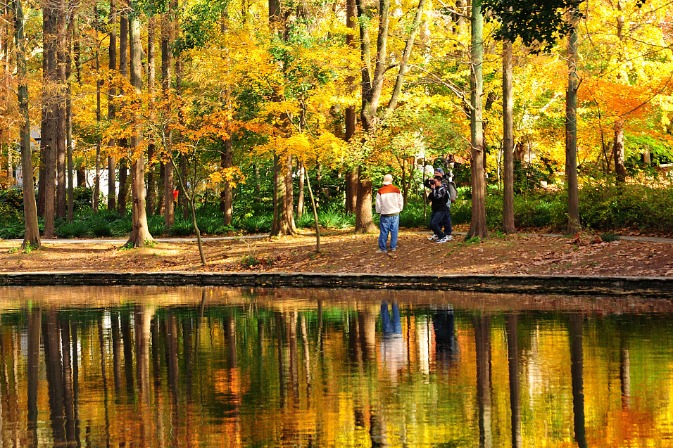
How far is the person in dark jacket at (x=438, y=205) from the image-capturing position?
28062mm

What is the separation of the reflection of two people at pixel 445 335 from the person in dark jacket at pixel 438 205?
32.2 ft

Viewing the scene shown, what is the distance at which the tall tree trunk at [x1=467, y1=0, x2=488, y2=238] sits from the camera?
28109mm

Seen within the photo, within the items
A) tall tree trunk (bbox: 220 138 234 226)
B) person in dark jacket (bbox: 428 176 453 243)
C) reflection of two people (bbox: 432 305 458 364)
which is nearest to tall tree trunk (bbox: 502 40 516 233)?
person in dark jacket (bbox: 428 176 453 243)

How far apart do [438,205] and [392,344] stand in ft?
48.8

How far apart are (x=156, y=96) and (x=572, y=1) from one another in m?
14.9

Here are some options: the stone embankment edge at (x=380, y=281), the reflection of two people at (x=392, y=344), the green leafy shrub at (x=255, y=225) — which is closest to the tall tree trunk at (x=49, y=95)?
the green leafy shrub at (x=255, y=225)

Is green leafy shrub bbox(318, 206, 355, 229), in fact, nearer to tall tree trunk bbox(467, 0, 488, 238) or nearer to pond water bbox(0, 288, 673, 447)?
tall tree trunk bbox(467, 0, 488, 238)

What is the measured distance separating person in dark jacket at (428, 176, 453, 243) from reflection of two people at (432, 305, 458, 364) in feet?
32.2

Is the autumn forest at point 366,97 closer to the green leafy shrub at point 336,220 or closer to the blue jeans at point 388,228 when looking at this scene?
the green leafy shrub at point 336,220

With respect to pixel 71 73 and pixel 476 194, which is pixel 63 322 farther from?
pixel 71 73

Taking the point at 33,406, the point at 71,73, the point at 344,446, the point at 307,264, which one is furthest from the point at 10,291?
the point at 71,73

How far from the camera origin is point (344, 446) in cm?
793

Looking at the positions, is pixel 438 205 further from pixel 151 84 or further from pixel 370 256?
pixel 151 84

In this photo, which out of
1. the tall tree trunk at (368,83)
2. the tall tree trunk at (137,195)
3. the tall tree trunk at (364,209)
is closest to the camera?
the tall tree trunk at (368,83)
